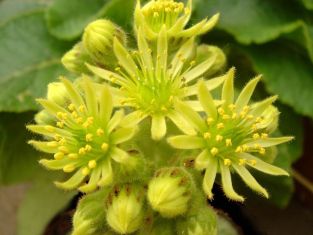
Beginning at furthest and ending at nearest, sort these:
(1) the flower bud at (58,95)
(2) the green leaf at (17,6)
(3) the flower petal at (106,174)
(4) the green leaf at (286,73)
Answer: (2) the green leaf at (17,6), (4) the green leaf at (286,73), (1) the flower bud at (58,95), (3) the flower petal at (106,174)

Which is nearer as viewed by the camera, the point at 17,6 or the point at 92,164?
the point at 92,164

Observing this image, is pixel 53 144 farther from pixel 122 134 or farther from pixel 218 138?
pixel 218 138

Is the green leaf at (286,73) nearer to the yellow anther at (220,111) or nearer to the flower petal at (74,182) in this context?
the yellow anther at (220,111)

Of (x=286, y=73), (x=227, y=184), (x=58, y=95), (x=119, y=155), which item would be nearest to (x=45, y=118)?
(x=58, y=95)

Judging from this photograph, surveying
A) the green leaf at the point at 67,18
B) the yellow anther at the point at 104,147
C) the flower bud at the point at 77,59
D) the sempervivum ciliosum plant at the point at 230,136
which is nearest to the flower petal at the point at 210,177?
the sempervivum ciliosum plant at the point at 230,136

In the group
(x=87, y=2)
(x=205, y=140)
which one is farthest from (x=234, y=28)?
(x=205, y=140)

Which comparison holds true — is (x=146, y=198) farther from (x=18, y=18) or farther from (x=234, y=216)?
(x=18, y=18)
